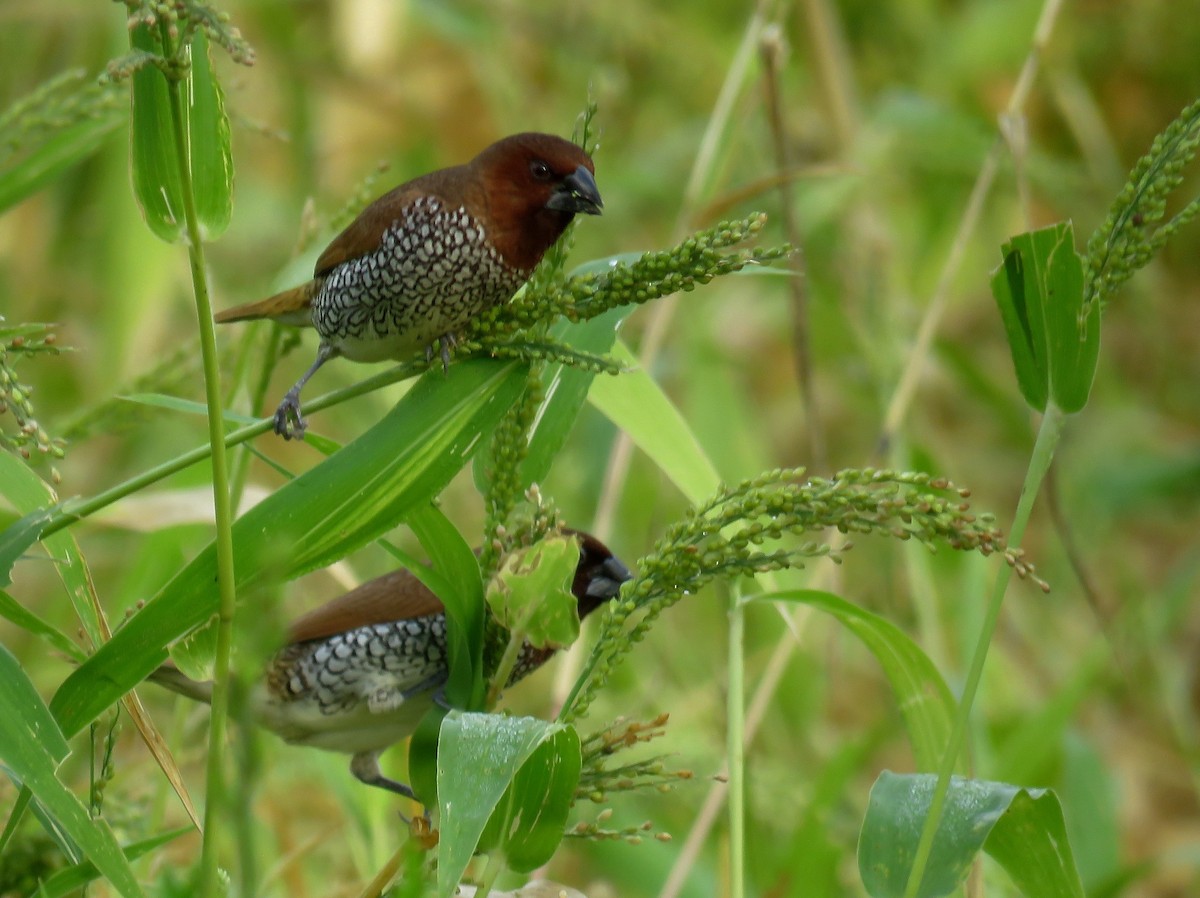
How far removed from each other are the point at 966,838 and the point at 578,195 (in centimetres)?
95

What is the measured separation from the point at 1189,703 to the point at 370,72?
370 centimetres

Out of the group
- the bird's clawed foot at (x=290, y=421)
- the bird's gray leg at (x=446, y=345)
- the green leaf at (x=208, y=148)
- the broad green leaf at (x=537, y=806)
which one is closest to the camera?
the broad green leaf at (x=537, y=806)

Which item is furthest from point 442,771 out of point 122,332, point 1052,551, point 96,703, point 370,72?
point 370,72

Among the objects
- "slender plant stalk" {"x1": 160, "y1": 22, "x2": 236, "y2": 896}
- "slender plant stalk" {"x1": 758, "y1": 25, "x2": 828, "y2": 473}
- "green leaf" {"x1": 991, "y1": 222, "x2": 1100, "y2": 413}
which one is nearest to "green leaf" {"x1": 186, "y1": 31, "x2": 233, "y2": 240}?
"slender plant stalk" {"x1": 160, "y1": 22, "x2": 236, "y2": 896}

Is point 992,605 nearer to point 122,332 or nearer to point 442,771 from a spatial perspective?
point 442,771

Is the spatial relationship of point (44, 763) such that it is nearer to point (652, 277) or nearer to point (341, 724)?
point (652, 277)

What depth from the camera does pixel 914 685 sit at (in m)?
1.63

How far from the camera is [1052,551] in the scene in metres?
4.50

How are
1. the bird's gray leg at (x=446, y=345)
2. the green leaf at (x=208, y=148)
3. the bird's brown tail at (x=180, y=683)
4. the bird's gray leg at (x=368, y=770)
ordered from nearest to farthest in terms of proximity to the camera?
the green leaf at (x=208, y=148), the bird's gray leg at (x=446, y=345), the bird's brown tail at (x=180, y=683), the bird's gray leg at (x=368, y=770)

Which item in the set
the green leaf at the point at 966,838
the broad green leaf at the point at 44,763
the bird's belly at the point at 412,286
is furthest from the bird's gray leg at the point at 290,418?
the green leaf at the point at 966,838

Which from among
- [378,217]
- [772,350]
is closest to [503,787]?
[378,217]

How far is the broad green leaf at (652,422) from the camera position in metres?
1.87

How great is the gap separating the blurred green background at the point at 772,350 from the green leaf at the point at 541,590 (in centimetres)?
71

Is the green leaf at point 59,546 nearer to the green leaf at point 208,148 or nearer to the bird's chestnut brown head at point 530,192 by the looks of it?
the green leaf at point 208,148
